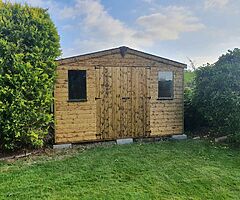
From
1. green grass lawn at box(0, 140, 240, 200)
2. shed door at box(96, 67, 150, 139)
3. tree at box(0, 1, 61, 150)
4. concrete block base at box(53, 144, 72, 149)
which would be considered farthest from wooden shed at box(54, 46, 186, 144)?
green grass lawn at box(0, 140, 240, 200)

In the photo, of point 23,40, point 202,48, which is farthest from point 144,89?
point 202,48

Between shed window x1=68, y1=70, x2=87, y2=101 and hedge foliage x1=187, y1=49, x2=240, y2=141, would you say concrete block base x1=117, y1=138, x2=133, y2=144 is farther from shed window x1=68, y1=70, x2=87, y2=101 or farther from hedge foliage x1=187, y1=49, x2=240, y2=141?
hedge foliage x1=187, y1=49, x2=240, y2=141

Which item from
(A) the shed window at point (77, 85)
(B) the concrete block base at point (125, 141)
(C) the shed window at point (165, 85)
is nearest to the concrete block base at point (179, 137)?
(C) the shed window at point (165, 85)

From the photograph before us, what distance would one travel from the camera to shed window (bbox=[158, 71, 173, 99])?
318 inches

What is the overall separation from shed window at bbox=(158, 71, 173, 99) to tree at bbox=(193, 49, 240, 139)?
983 mm

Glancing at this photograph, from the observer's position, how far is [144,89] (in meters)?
7.88

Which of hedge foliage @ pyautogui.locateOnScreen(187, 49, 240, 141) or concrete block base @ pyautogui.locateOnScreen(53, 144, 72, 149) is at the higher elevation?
hedge foliage @ pyautogui.locateOnScreen(187, 49, 240, 141)

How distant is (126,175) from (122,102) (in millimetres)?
3063

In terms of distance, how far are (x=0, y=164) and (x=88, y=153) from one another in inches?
76.4

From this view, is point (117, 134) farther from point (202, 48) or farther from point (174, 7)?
point (202, 48)

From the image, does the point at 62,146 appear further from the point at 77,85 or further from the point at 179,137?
the point at 179,137

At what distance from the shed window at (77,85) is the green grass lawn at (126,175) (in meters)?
1.51

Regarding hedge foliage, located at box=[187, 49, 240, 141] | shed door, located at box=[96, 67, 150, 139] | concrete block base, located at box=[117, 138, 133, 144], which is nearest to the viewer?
hedge foliage, located at box=[187, 49, 240, 141]

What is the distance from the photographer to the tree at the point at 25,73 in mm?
5871
